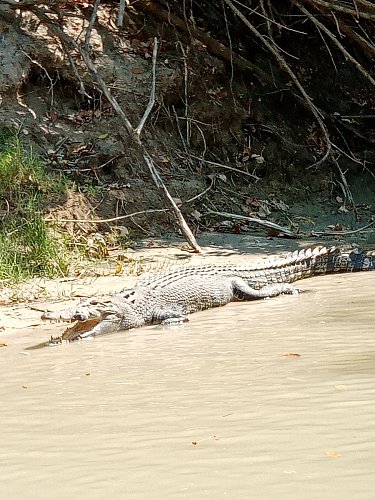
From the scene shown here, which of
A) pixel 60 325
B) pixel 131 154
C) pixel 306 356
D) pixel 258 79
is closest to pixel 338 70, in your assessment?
pixel 258 79

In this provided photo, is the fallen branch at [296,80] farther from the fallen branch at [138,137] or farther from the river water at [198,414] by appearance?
the river water at [198,414]

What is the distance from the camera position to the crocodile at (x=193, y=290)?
19.9 feet

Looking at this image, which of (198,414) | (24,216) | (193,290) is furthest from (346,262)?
(198,414)

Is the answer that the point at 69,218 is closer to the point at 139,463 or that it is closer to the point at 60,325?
the point at 60,325

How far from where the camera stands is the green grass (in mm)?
7828

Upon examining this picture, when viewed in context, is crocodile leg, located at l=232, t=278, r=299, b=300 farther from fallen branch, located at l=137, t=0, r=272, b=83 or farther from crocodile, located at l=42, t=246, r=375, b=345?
fallen branch, located at l=137, t=0, r=272, b=83

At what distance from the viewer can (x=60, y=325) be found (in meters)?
6.21

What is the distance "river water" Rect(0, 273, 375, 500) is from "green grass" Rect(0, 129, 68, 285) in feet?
6.74

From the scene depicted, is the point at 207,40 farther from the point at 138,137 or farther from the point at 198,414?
the point at 198,414

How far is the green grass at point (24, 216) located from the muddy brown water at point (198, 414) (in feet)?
6.59

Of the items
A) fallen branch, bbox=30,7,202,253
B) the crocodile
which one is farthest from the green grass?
the crocodile

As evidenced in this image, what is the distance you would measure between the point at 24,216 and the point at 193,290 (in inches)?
97.0

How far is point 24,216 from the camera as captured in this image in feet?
28.2

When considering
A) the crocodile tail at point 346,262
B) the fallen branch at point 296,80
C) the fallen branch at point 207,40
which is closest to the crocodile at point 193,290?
the crocodile tail at point 346,262
